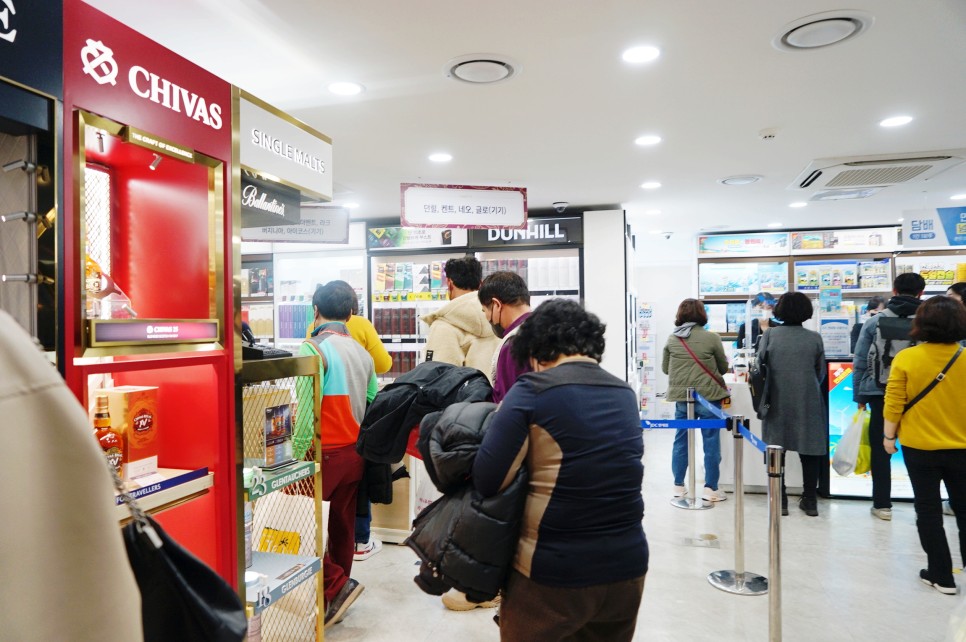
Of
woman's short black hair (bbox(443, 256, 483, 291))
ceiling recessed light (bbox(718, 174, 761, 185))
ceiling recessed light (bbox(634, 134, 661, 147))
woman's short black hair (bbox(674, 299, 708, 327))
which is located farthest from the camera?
ceiling recessed light (bbox(718, 174, 761, 185))

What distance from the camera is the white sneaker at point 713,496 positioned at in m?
5.20

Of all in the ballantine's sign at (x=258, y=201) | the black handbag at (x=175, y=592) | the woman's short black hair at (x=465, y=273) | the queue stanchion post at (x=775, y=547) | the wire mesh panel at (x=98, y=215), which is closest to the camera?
the black handbag at (x=175, y=592)

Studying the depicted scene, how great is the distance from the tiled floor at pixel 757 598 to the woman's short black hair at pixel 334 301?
158cm

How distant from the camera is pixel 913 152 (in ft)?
16.3

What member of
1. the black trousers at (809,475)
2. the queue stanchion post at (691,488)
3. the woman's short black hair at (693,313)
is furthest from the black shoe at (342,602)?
the woman's short black hair at (693,313)

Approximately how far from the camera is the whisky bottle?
1597 millimetres

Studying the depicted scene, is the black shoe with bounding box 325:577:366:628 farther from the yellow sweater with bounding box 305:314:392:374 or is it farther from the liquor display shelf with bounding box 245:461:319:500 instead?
the yellow sweater with bounding box 305:314:392:374

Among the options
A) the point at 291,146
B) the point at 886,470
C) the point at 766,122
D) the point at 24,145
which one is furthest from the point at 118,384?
the point at 886,470

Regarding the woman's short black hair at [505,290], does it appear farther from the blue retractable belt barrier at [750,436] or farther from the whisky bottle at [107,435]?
the whisky bottle at [107,435]

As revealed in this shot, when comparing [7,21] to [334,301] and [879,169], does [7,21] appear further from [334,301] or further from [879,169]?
[879,169]

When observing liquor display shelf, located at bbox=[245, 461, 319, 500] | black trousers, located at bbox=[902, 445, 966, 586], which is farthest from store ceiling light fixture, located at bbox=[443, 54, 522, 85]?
black trousers, located at bbox=[902, 445, 966, 586]

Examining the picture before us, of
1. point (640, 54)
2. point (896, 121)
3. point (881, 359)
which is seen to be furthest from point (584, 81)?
point (881, 359)

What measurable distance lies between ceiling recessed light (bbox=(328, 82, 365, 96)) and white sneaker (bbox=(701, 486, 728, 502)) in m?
4.20

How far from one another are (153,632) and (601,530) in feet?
4.02
